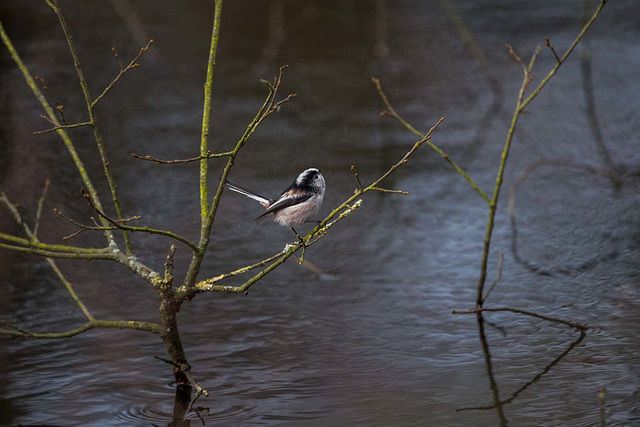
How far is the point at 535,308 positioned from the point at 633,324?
0.59 m

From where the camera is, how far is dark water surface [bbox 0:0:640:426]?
4000mm

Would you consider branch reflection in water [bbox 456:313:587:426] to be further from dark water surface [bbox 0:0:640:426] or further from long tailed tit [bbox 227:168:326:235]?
long tailed tit [bbox 227:168:326:235]

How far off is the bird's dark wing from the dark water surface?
0.86 metres

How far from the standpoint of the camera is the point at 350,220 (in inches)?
250

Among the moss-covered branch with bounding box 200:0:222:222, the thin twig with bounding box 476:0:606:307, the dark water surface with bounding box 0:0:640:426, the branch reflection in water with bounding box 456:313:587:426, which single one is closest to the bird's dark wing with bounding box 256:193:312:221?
the moss-covered branch with bounding box 200:0:222:222

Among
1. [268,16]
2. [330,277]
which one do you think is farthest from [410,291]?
[268,16]

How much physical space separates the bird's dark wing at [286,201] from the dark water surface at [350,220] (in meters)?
0.86

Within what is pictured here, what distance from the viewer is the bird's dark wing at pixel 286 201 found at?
409cm

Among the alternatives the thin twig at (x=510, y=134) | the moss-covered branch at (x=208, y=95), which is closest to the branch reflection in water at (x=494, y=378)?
the thin twig at (x=510, y=134)

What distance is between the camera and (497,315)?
4.86m

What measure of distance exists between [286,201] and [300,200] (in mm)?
81

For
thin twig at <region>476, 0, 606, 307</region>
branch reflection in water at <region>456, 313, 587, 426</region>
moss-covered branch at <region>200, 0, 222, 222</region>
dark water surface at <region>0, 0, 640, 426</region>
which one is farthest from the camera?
thin twig at <region>476, 0, 606, 307</region>

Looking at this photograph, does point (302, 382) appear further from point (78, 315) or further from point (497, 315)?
point (78, 315)

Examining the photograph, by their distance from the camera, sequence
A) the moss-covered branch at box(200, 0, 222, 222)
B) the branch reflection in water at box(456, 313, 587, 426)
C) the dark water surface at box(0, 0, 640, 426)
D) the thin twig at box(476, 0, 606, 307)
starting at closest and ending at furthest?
the moss-covered branch at box(200, 0, 222, 222) → the branch reflection in water at box(456, 313, 587, 426) → the dark water surface at box(0, 0, 640, 426) → the thin twig at box(476, 0, 606, 307)
